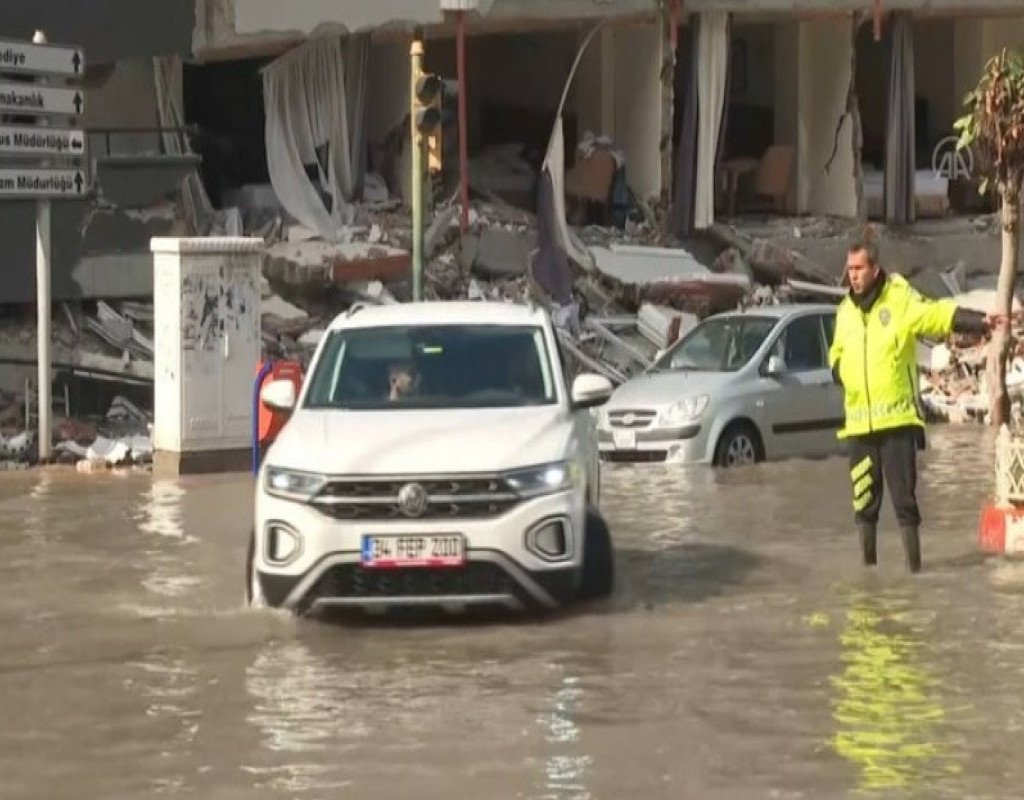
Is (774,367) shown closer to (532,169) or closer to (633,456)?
(633,456)

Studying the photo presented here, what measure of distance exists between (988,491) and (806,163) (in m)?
15.2

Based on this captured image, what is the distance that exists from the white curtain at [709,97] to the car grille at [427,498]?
62.7 feet

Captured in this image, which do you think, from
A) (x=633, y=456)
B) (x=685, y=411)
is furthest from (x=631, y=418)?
(x=685, y=411)

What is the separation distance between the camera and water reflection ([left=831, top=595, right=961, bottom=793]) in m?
9.27

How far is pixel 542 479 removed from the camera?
12.1 m

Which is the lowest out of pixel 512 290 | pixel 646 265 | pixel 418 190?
pixel 512 290

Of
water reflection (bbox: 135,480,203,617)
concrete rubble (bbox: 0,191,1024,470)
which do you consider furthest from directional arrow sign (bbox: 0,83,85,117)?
water reflection (bbox: 135,480,203,617)

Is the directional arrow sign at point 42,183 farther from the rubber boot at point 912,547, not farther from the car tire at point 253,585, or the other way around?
the rubber boot at point 912,547

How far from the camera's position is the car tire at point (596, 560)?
41.9 feet

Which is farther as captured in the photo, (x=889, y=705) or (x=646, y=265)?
(x=646, y=265)

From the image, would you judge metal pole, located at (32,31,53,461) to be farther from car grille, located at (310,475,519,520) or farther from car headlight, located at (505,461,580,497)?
car headlight, located at (505,461,580,497)

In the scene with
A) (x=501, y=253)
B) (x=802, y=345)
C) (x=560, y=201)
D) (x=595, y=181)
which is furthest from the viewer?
(x=595, y=181)

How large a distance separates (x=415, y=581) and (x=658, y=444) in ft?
27.2

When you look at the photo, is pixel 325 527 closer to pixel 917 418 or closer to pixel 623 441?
pixel 917 418
